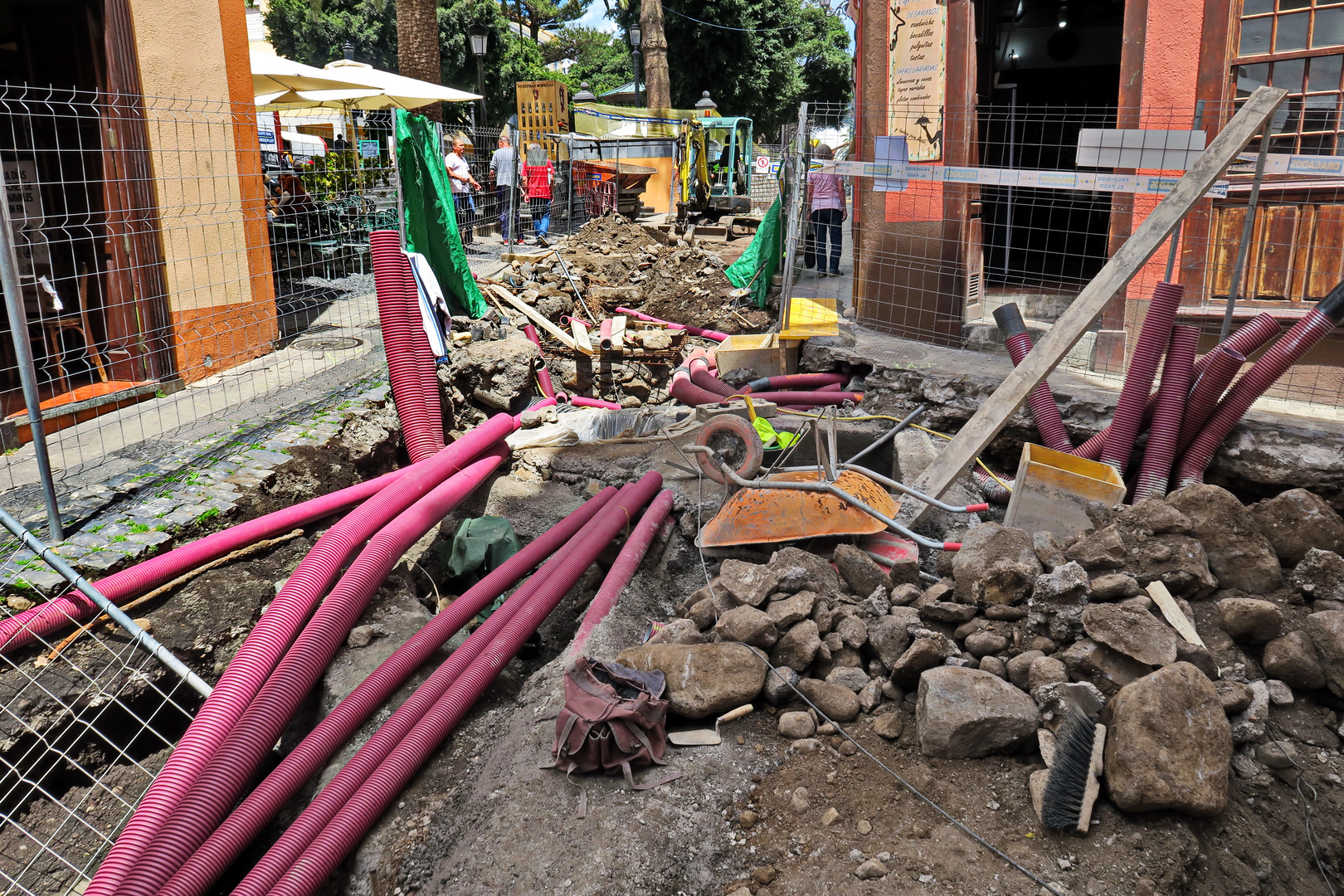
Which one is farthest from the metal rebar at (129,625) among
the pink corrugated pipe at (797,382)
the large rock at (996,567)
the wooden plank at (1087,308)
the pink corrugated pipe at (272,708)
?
the pink corrugated pipe at (797,382)

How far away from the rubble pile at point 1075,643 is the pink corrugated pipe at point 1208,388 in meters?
1.12

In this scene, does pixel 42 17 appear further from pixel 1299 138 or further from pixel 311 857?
pixel 1299 138

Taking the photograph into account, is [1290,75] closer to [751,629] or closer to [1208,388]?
[1208,388]

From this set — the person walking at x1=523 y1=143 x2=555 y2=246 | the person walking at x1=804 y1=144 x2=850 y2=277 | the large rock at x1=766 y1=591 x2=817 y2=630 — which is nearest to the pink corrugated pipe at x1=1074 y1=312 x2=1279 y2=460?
the large rock at x1=766 y1=591 x2=817 y2=630

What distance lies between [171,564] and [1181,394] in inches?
221

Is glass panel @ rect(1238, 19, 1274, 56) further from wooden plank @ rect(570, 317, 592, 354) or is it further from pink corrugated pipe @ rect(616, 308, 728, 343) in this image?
wooden plank @ rect(570, 317, 592, 354)

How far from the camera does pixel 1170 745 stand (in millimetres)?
2779

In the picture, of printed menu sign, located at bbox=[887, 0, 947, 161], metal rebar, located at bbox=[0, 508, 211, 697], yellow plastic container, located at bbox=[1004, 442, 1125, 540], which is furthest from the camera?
printed menu sign, located at bbox=[887, 0, 947, 161]

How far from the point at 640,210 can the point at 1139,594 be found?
18.4 metres

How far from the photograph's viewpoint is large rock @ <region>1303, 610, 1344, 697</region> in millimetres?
3223

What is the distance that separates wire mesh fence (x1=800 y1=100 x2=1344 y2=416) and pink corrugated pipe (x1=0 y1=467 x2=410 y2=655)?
483 cm

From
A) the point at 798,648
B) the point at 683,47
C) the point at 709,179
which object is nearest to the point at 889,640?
the point at 798,648

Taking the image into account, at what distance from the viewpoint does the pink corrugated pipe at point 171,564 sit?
3.63m

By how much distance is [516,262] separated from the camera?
11.8m
